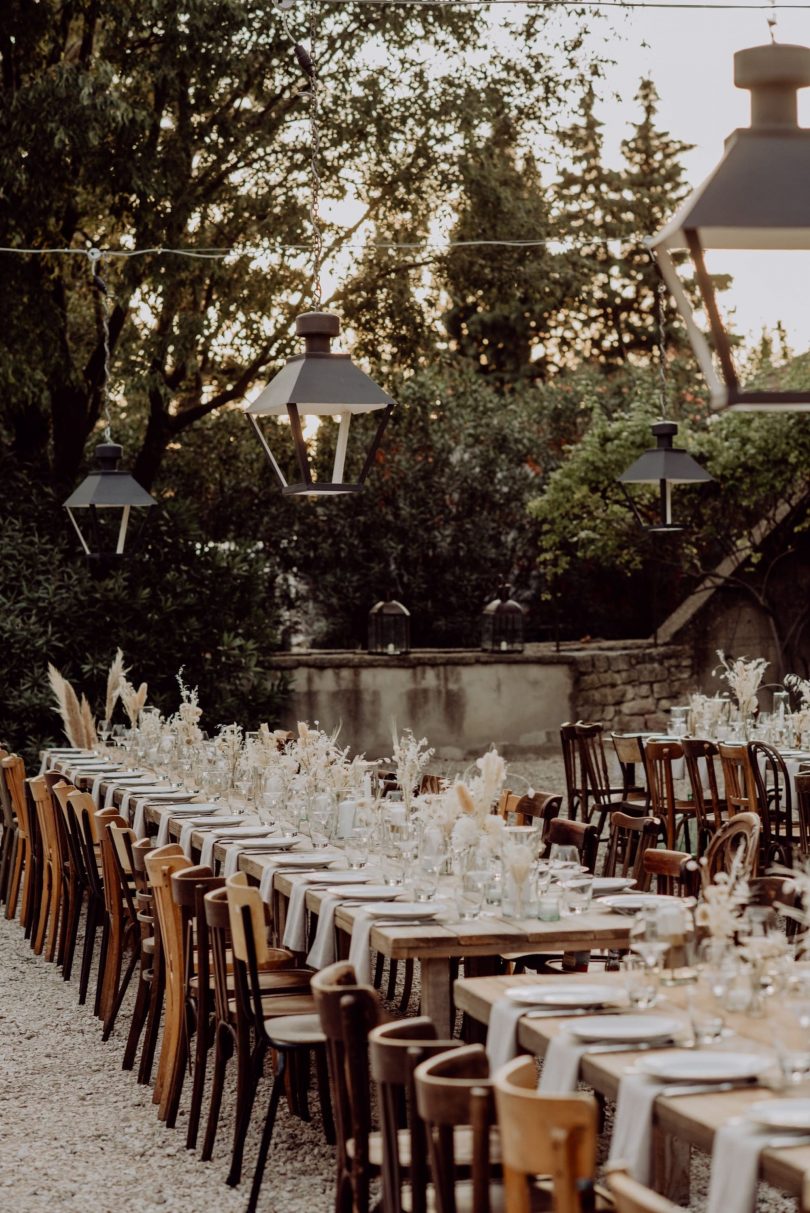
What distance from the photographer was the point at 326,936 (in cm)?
499

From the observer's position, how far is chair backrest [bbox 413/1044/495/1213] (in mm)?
2775

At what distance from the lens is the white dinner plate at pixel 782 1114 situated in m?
2.70

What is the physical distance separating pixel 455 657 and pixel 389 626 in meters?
0.73

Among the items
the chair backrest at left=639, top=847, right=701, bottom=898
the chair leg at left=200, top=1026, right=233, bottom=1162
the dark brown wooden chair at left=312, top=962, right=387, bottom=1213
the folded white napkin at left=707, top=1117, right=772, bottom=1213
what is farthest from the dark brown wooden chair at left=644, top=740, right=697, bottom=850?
the folded white napkin at left=707, top=1117, right=772, bottom=1213

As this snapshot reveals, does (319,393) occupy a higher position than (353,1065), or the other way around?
(319,393)

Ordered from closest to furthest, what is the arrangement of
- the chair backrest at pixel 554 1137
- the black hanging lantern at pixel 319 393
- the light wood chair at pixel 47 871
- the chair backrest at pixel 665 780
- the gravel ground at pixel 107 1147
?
1. the chair backrest at pixel 554 1137
2. the gravel ground at pixel 107 1147
3. the black hanging lantern at pixel 319 393
4. the light wood chair at pixel 47 871
5. the chair backrest at pixel 665 780

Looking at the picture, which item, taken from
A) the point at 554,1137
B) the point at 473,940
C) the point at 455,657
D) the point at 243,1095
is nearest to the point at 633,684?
the point at 455,657

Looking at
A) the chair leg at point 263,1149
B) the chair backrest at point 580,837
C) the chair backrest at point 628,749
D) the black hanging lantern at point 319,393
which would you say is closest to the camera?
the chair leg at point 263,1149

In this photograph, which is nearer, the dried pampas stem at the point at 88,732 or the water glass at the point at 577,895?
the water glass at the point at 577,895

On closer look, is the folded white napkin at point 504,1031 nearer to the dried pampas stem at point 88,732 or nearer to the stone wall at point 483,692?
the dried pampas stem at point 88,732

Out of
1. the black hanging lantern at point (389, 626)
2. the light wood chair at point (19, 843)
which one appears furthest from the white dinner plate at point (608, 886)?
the black hanging lantern at point (389, 626)

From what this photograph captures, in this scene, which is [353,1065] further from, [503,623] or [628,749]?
[503,623]

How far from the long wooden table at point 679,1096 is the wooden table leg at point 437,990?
0.44 metres

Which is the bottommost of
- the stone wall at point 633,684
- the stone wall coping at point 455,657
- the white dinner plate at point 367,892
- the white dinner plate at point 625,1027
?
the white dinner plate at point 625,1027
